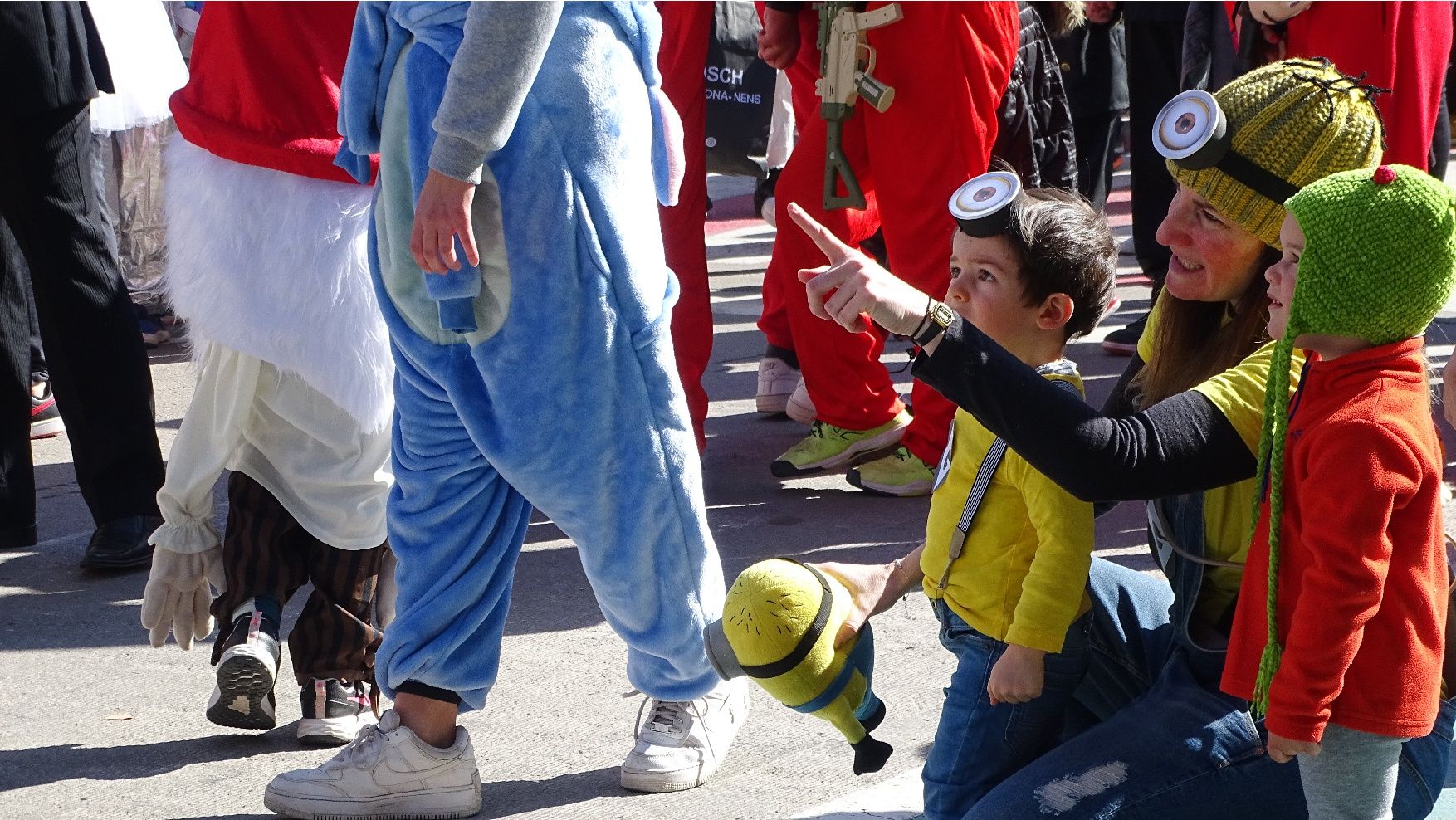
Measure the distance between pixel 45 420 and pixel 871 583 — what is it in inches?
161

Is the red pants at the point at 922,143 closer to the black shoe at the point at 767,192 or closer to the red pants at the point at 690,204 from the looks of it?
the red pants at the point at 690,204

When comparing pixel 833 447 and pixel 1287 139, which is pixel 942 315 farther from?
pixel 833 447

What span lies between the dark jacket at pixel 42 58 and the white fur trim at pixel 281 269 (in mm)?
1247

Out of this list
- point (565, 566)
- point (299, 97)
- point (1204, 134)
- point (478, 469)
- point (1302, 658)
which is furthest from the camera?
point (565, 566)

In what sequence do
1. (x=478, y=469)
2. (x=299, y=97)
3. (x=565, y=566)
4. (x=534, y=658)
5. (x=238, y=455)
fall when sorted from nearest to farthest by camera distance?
(x=478, y=469) → (x=299, y=97) → (x=238, y=455) → (x=534, y=658) → (x=565, y=566)

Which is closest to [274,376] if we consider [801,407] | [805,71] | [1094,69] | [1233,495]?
[1233,495]

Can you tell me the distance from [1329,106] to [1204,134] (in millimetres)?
186

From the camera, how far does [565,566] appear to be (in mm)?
4223

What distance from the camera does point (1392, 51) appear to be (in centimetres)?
396

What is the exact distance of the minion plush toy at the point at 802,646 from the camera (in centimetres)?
224

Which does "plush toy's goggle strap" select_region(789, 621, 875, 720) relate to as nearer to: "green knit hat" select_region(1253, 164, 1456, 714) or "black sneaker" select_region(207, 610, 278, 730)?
"green knit hat" select_region(1253, 164, 1456, 714)

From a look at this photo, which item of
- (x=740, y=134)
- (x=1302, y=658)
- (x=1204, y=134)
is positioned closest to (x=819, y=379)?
(x=740, y=134)

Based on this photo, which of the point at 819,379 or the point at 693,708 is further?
the point at 819,379

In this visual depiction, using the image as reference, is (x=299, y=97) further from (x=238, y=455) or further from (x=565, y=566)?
(x=565, y=566)
